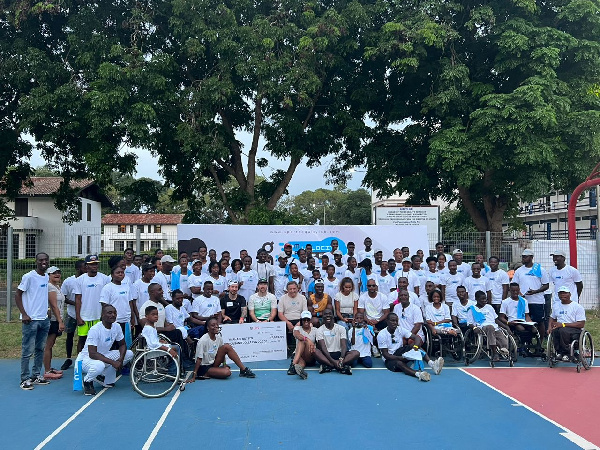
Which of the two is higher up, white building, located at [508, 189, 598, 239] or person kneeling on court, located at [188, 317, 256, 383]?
white building, located at [508, 189, 598, 239]

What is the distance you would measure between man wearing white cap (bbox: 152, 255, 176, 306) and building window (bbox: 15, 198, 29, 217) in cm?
2839

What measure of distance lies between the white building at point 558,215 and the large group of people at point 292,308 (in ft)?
89.2

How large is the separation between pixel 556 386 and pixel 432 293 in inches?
98.8

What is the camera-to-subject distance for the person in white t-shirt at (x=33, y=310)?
773cm

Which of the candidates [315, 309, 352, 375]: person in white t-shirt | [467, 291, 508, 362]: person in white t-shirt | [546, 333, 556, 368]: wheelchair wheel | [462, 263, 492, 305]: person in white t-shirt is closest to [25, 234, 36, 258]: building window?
[315, 309, 352, 375]: person in white t-shirt

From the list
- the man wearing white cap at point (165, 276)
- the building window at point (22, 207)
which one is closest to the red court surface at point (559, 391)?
the man wearing white cap at point (165, 276)

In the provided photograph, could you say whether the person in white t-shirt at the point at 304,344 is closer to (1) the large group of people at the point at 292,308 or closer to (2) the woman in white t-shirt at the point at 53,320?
(1) the large group of people at the point at 292,308

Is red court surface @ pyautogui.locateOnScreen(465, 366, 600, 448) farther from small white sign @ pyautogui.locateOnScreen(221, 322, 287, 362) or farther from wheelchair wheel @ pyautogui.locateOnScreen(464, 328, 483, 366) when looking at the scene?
small white sign @ pyautogui.locateOnScreen(221, 322, 287, 362)

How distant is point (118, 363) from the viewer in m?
7.57

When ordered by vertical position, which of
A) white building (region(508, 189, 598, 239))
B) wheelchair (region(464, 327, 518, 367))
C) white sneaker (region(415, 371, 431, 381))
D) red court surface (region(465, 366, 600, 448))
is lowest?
red court surface (region(465, 366, 600, 448))

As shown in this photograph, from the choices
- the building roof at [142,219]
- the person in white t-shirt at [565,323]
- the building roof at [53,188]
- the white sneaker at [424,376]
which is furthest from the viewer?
the building roof at [142,219]

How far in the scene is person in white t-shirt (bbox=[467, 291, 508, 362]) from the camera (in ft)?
29.8

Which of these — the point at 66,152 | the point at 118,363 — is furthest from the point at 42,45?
the point at 118,363

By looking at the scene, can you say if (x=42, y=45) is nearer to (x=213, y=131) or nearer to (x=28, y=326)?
(x=213, y=131)
